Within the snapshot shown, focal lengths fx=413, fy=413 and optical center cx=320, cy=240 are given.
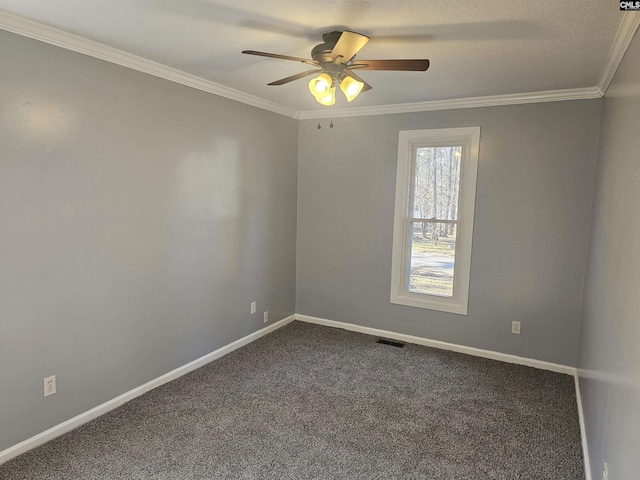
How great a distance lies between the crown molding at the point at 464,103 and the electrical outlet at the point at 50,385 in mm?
3319

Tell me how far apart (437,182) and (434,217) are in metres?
0.35

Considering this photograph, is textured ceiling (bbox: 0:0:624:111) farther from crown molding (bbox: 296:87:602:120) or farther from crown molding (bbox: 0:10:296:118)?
crown molding (bbox: 296:87:602:120)

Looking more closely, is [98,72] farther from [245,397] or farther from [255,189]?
[245,397]

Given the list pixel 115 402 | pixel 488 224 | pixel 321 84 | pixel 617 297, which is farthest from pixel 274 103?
pixel 617 297

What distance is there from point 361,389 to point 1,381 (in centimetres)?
234

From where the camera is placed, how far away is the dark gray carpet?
7.55ft

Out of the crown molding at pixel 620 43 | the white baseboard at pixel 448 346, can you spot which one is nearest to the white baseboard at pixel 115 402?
the white baseboard at pixel 448 346

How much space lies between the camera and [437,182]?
4066 millimetres

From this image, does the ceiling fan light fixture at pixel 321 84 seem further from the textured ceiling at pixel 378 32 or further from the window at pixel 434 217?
the window at pixel 434 217

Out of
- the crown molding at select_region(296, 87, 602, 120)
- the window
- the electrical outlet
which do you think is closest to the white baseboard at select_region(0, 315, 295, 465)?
the electrical outlet

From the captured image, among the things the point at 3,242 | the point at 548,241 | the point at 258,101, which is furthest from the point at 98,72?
the point at 548,241

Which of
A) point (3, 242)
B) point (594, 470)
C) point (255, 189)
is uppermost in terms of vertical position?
point (255, 189)

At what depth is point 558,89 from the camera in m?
3.33

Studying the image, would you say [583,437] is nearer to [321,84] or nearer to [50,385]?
[321,84]
